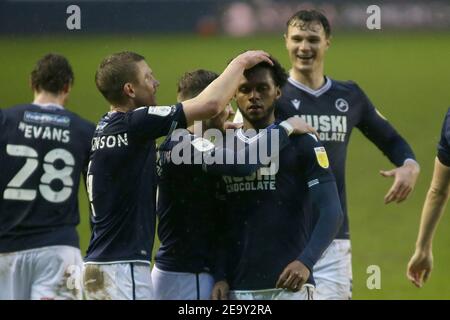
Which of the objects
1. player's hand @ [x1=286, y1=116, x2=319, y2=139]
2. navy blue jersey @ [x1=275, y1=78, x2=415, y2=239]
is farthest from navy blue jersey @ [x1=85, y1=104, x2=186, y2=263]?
navy blue jersey @ [x1=275, y1=78, x2=415, y2=239]

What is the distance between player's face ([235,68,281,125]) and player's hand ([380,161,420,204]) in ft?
3.35

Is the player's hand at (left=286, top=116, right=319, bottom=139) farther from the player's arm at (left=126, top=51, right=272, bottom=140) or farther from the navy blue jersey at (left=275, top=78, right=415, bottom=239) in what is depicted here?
the navy blue jersey at (left=275, top=78, right=415, bottom=239)

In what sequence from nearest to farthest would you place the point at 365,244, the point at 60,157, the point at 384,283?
the point at 60,157 < the point at 384,283 < the point at 365,244

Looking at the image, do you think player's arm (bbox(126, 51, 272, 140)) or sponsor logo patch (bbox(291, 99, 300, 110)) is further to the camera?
sponsor logo patch (bbox(291, 99, 300, 110))

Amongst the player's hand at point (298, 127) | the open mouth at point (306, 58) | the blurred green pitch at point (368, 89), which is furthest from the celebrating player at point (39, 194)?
the blurred green pitch at point (368, 89)

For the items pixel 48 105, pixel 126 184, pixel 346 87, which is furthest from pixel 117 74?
pixel 346 87

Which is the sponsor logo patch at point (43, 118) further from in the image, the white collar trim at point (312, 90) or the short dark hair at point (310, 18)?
the short dark hair at point (310, 18)

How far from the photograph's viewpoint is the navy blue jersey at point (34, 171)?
7.18m

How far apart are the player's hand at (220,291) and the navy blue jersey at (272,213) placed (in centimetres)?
4

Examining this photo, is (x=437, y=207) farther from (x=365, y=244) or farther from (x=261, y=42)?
(x=261, y=42)

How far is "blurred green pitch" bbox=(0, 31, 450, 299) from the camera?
1363 centimetres

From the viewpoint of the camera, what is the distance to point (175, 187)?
5895 millimetres
